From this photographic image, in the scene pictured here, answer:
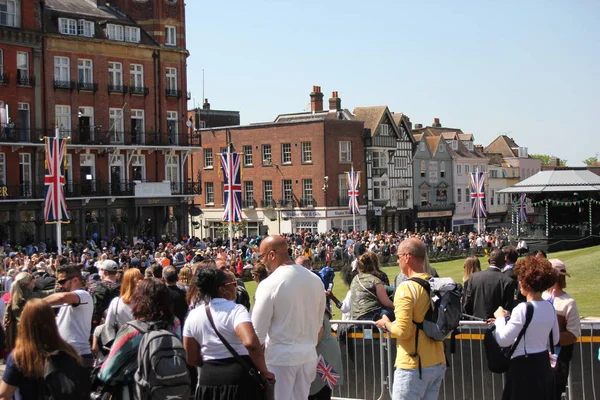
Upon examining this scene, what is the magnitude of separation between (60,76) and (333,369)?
136ft

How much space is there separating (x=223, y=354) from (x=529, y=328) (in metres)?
2.68

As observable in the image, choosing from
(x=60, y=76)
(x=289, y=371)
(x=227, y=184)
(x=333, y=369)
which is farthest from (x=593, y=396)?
(x=60, y=76)

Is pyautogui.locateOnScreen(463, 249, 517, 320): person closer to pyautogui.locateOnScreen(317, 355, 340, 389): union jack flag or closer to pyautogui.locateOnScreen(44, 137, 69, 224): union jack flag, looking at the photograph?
pyautogui.locateOnScreen(317, 355, 340, 389): union jack flag

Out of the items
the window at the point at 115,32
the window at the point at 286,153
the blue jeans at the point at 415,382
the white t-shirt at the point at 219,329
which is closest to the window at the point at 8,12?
the window at the point at 115,32

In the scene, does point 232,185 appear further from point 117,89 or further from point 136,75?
point 136,75

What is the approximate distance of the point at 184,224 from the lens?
53188 mm

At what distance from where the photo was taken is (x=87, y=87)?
47.7 meters

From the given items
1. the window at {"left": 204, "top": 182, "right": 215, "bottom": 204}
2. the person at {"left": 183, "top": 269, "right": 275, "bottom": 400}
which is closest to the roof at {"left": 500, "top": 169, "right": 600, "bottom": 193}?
the window at {"left": 204, "top": 182, "right": 215, "bottom": 204}

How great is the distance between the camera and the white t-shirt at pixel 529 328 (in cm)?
724

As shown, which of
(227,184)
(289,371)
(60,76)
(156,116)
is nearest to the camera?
(289,371)

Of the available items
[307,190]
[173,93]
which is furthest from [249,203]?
[173,93]

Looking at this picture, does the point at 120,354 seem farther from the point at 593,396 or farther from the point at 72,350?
the point at 593,396

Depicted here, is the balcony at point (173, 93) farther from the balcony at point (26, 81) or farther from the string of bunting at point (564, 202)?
the string of bunting at point (564, 202)

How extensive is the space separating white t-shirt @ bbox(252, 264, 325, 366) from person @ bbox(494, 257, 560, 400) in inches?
66.8
